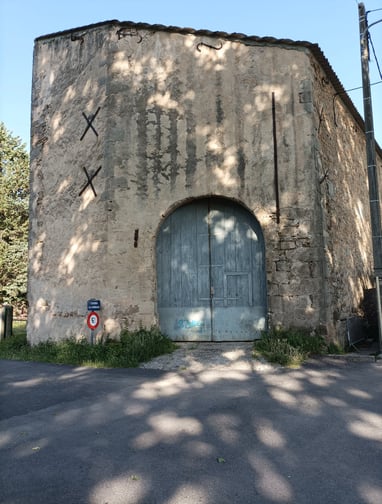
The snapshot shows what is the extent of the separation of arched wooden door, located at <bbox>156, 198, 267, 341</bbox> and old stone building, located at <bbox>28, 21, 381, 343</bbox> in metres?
0.02

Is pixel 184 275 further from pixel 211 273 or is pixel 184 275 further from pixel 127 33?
pixel 127 33

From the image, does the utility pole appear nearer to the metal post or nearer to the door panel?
the door panel

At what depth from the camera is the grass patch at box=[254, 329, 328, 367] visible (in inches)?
257

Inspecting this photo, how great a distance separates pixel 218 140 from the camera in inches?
324

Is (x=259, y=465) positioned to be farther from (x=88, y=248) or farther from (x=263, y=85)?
(x=263, y=85)

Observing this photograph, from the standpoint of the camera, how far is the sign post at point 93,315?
7594mm

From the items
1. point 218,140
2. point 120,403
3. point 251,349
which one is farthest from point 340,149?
point 120,403

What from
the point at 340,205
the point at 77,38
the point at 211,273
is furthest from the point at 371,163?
the point at 77,38

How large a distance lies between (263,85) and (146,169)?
298 centimetres

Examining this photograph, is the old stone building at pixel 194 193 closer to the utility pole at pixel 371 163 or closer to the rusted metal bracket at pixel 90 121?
the rusted metal bracket at pixel 90 121

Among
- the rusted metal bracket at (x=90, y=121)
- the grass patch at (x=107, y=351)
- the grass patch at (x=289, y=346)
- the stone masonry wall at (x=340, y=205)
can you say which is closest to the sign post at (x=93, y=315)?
the grass patch at (x=107, y=351)

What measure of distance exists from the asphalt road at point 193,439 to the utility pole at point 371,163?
2.32 m

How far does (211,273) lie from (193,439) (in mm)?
4971

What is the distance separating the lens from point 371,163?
764cm
